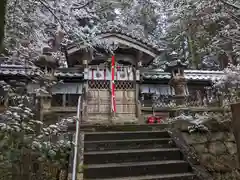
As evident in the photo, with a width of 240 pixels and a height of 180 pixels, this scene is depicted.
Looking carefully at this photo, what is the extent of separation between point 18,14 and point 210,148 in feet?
17.3

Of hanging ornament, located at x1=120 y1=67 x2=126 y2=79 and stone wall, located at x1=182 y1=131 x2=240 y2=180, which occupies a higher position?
hanging ornament, located at x1=120 y1=67 x2=126 y2=79

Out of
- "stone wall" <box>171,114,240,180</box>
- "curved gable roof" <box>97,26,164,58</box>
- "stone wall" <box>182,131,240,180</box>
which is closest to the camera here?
"stone wall" <box>182,131,240,180</box>

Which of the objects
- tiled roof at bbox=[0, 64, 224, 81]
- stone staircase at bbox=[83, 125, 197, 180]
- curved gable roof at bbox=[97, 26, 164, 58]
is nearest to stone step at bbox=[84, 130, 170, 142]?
stone staircase at bbox=[83, 125, 197, 180]

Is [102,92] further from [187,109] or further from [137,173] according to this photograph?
[137,173]

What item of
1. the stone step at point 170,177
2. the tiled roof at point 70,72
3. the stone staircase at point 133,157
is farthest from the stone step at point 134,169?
the tiled roof at point 70,72

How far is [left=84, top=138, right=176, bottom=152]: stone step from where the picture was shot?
17.0 ft

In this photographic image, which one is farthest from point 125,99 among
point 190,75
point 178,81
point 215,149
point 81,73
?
point 190,75

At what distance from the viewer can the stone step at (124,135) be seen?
5.65 meters

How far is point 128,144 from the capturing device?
5.38 m

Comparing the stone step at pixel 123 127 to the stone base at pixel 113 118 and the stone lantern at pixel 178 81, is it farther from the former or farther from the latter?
the stone base at pixel 113 118

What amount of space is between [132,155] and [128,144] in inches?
21.4

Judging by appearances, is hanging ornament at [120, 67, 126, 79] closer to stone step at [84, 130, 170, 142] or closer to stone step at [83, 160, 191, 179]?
stone step at [84, 130, 170, 142]

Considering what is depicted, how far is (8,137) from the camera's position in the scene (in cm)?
292

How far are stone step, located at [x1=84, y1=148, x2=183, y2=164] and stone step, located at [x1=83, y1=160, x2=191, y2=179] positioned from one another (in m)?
0.20
